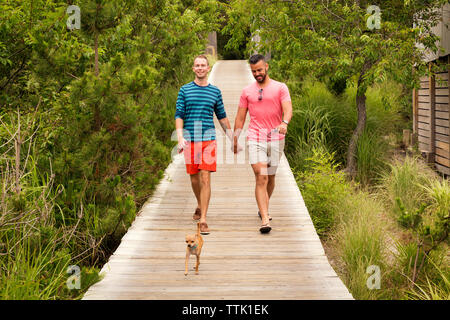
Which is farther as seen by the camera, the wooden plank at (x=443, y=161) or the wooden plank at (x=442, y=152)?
the wooden plank at (x=442, y=152)

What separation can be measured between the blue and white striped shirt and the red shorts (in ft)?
0.23

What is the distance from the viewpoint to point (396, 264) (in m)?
6.41

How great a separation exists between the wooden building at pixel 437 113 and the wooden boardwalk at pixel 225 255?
21.4ft

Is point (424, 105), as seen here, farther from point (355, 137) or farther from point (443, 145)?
point (355, 137)

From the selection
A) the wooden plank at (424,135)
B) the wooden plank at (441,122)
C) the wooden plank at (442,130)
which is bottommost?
the wooden plank at (424,135)

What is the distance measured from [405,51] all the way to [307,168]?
288 cm

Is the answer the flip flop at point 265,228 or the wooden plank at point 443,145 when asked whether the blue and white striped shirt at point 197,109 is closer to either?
the flip flop at point 265,228

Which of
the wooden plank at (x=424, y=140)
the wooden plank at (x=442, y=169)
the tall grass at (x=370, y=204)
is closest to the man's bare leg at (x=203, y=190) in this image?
the tall grass at (x=370, y=204)

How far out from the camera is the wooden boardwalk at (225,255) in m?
4.57

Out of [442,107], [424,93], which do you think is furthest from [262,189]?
[424,93]

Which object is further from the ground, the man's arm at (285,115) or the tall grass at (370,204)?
the man's arm at (285,115)

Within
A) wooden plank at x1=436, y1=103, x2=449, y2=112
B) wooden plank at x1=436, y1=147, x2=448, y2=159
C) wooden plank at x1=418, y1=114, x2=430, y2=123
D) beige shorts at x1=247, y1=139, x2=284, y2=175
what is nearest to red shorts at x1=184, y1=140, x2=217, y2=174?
beige shorts at x1=247, y1=139, x2=284, y2=175

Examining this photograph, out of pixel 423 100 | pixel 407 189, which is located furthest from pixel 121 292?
pixel 423 100

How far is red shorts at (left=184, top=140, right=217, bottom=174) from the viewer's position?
6.05m
